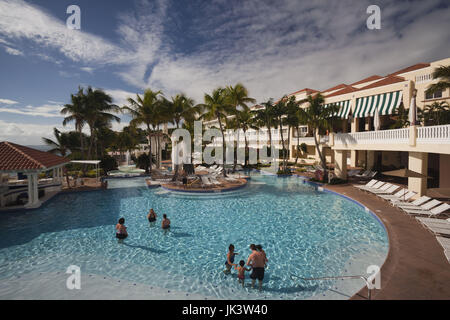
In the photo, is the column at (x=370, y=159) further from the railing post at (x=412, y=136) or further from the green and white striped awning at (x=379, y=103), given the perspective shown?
the railing post at (x=412, y=136)

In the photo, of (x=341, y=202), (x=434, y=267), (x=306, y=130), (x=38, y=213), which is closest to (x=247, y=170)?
(x=306, y=130)

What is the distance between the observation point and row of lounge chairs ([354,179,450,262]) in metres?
7.72

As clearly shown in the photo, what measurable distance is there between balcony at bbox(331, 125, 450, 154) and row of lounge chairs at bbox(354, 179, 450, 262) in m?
2.66

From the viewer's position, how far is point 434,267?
6.16 metres

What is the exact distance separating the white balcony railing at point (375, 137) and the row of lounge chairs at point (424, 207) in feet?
10.5

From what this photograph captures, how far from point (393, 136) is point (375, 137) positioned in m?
1.82

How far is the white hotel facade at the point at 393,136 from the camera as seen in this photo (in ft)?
41.9

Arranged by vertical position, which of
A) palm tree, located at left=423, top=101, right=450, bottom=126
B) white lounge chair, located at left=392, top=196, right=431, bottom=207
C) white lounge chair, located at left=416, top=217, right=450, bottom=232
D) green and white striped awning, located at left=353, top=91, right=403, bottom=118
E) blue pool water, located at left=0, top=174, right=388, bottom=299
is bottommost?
blue pool water, located at left=0, top=174, right=388, bottom=299

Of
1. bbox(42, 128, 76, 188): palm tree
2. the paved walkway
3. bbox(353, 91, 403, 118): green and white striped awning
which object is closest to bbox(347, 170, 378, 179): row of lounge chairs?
bbox(353, 91, 403, 118): green and white striped awning

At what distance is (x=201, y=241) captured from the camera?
31.3 feet

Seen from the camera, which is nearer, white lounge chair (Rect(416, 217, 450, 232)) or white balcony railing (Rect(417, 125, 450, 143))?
white lounge chair (Rect(416, 217, 450, 232))

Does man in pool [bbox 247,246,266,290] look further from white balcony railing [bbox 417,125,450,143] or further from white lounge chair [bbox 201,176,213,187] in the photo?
white lounge chair [bbox 201,176,213,187]

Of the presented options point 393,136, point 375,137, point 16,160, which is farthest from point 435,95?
point 16,160
